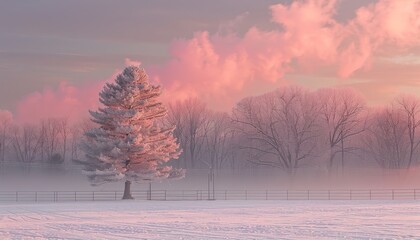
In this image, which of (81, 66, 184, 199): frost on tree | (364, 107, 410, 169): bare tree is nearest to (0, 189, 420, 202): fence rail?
(81, 66, 184, 199): frost on tree

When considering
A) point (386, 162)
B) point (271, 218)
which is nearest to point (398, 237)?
point (271, 218)

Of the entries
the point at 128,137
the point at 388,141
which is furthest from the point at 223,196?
the point at 388,141

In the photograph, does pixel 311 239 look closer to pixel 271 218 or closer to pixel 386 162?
pixel 271 218

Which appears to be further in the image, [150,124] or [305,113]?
[305,113]

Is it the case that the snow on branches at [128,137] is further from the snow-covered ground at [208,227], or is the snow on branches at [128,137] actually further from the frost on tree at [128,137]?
the snow-covered ground at [208,227]

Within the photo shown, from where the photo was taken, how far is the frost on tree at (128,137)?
55.8 meters

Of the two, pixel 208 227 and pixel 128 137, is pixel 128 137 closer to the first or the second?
pixel 128 137

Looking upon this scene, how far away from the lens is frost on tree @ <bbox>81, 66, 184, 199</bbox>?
55.8m

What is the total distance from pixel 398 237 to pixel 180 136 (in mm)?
73121

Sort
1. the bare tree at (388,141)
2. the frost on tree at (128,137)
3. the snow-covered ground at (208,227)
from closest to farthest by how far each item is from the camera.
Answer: the snow-covered ground at (208,227) < the frost on tree at (128,137) < the bare tree at (388,141)

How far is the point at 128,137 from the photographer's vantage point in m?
56.1

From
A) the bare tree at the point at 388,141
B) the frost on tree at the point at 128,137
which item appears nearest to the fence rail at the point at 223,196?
the frost on tree at the point at 128,137

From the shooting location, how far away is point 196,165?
99.2 meters

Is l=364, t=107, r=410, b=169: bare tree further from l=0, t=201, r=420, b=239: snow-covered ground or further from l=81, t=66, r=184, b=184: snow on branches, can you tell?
l=0, t=201, r=420, b=239: snow-covered ground
